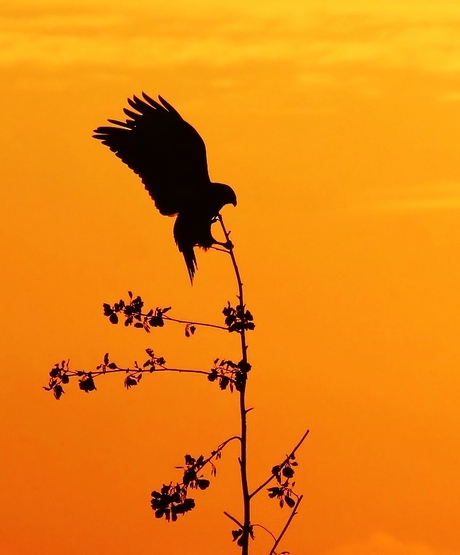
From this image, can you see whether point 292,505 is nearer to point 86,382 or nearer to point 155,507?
point 155,507

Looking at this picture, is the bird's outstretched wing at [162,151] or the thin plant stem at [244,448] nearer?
the thin plant stem at [244,448]

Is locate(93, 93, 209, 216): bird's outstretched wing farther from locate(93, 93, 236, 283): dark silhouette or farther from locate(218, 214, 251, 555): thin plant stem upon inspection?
locate(218, 214, 251, 555): thin plant stem

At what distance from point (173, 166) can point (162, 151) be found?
1.54ft

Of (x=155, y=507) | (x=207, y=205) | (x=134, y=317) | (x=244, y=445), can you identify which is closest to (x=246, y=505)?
(x=244, y=445)

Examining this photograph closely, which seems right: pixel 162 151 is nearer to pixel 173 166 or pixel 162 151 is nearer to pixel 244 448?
pixel 173 166

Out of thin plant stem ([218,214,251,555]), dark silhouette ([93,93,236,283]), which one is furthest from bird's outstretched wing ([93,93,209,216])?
thin plant stem ([218,214,251,555])

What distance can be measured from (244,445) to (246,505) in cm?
34

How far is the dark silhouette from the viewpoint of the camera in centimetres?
952

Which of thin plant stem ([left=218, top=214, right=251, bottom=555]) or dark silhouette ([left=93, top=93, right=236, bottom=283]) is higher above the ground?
dark silhouette ([left=93, top=93, right=236, bottom=283])

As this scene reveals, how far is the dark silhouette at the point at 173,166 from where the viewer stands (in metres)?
9.52

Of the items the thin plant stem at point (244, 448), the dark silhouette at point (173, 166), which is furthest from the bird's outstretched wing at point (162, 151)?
the thin plant stem at point (244, 448)

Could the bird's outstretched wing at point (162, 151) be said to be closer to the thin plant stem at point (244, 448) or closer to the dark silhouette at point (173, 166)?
the dark silhouette at point (173, 166)

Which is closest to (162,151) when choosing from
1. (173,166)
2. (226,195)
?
(173,166)

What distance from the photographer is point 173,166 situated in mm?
10211
